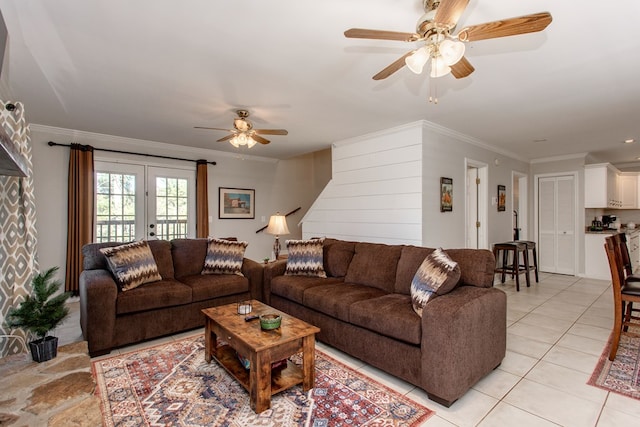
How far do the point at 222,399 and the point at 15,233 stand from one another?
6.68ft

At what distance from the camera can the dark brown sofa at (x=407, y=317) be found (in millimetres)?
1976

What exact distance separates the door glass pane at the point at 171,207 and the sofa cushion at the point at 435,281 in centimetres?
450

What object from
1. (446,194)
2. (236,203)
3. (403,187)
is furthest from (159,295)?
(446,194)

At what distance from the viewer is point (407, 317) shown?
7.19ft

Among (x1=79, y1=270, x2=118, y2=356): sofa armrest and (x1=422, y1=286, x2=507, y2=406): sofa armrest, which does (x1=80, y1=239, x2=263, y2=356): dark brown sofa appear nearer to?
(x1=79, y1=270, x2=118, y2=356): sofa armrest

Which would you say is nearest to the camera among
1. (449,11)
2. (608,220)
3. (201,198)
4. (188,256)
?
(449,11)

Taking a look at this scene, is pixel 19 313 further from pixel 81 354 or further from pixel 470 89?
pixel 470 89

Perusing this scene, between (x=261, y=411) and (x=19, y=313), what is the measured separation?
1.51m

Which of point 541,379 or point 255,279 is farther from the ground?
point 255,279

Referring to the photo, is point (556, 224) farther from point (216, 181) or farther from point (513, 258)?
point (216, 181)

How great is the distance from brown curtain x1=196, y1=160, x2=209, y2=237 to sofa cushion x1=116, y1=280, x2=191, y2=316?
2385 mm

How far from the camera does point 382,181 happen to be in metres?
4.60

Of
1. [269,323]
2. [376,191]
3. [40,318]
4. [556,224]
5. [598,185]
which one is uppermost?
[598,185]

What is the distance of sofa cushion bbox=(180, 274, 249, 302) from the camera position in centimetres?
328
